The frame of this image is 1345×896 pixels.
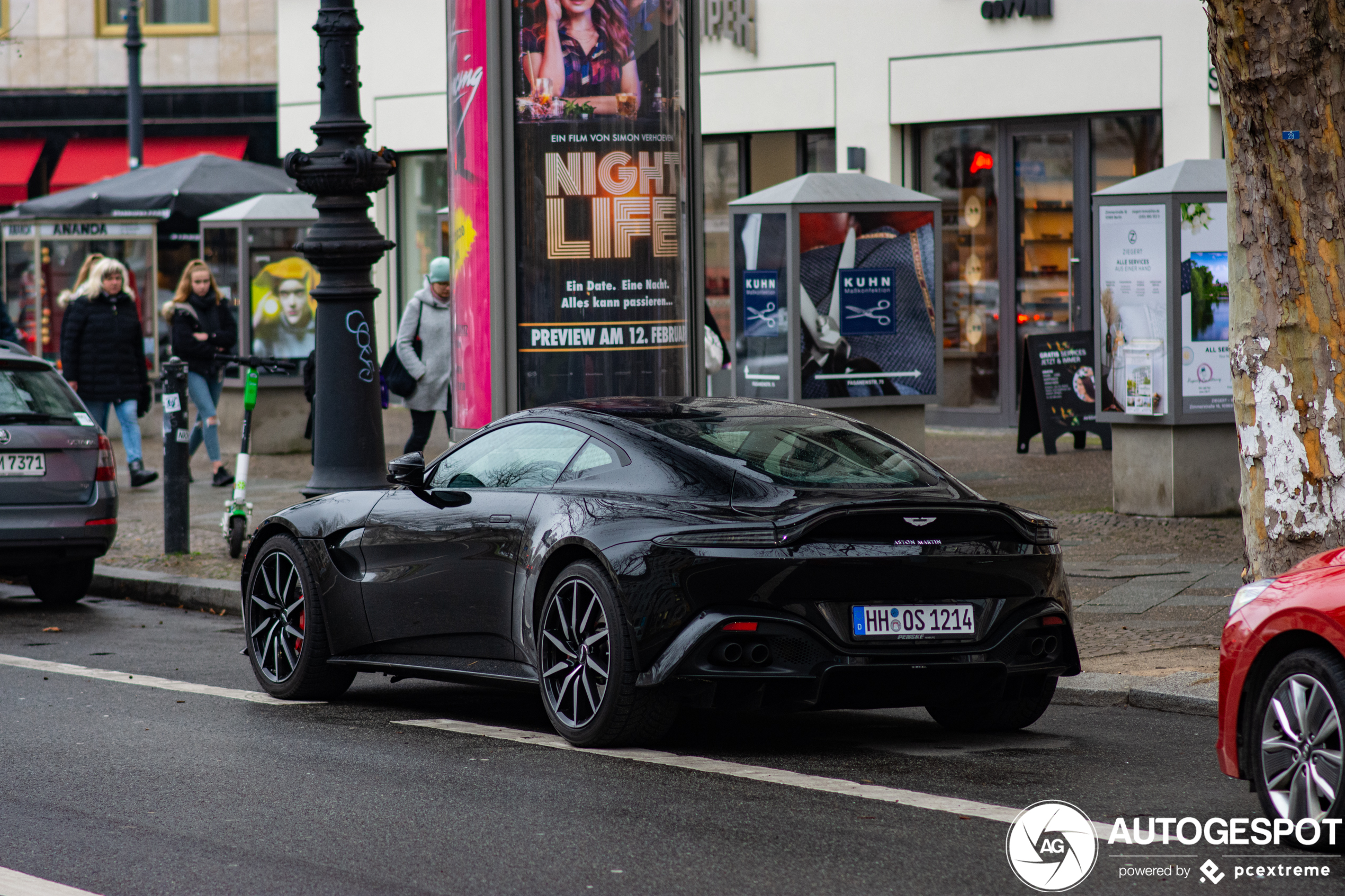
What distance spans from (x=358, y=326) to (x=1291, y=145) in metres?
5.83

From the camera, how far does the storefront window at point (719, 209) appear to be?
2280cm

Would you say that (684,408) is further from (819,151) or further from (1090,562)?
(819,151)

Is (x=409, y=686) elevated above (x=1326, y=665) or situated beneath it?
situated beneath

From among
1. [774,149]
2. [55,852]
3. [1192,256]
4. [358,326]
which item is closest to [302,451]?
[774,149]

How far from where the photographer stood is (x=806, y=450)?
24.1 feet

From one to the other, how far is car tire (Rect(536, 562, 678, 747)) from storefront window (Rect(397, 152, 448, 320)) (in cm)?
1903

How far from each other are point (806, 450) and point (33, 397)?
6.17 m

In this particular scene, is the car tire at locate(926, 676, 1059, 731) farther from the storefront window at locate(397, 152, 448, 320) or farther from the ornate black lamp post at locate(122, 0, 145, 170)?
the ornate black lamp post at locate(122, 0, 145, 170)

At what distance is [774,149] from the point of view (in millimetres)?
22344

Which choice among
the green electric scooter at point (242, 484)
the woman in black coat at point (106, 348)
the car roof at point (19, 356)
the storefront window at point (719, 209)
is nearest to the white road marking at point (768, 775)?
the car roof at point (19, 356)

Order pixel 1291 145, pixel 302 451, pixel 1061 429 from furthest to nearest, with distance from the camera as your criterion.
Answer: pixel 302 451 < pixel 1061 429 < pixel 1291 145

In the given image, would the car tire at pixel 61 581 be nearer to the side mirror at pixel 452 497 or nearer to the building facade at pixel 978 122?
the side mirror at pixel 452 497

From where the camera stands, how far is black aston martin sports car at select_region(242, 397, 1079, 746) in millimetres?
6699

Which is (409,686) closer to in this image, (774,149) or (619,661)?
(619,661)
